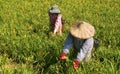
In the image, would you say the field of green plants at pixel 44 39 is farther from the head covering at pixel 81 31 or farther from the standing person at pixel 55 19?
the head covering at pixel 81 31

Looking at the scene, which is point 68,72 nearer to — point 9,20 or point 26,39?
point 26,39

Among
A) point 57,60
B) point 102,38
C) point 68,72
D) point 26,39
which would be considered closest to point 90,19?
point 102,38

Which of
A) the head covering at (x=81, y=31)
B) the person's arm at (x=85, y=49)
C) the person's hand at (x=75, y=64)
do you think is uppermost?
the head covering at (x=81, y=31)

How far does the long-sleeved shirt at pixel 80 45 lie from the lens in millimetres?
5090

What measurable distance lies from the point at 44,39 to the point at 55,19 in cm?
74

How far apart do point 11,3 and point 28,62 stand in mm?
5265

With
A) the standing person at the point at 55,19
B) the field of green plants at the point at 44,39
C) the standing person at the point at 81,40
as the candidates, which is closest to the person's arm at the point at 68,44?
the standing person at the point at 81,40

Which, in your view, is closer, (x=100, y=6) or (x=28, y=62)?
(x=28, y=62)

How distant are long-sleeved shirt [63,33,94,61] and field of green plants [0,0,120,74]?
16cm

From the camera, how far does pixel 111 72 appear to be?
190 inches

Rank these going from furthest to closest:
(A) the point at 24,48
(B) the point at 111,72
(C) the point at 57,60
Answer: (A) the point at 24,48
(C) the point at 57,60
(B) the point at 111,72

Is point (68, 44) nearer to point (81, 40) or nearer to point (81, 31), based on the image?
point (81, 40)

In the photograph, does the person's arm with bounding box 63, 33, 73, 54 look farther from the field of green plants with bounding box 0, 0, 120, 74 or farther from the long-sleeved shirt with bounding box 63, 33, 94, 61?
the field of green plants with bounding box 0, 0, 120, 74

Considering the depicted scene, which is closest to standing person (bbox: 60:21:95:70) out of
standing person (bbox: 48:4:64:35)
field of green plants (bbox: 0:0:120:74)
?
field of green plants (bbox: 0:0:120:74)
